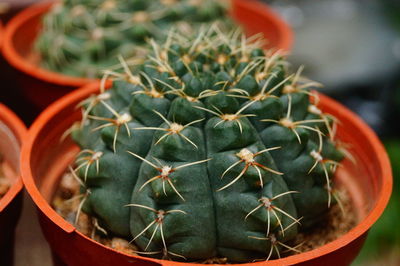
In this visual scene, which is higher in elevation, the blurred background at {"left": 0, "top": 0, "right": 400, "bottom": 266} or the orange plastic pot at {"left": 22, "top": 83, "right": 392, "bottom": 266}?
the orange plastic pot at {"left": 22, "top": 83, "right": 392, "bottom": 266}

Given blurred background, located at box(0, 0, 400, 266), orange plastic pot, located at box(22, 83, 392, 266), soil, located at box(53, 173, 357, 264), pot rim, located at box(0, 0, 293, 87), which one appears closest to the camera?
orange plastic pot, located at box(22, 83, 392, 266)

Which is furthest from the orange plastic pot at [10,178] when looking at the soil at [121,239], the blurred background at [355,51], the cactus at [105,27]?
the blurred background at [355,51]

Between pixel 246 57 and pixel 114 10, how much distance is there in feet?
1.95

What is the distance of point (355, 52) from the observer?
2.84m

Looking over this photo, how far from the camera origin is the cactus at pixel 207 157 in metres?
1.00

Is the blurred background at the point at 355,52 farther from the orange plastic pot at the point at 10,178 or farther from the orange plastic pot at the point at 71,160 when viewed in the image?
the orange plastic pot at the point at 10,178

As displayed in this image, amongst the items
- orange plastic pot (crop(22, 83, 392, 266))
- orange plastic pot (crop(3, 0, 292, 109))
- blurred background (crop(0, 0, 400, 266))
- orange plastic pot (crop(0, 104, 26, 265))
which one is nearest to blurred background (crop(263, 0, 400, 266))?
blurred background (crop(0, 0, 400, 266))

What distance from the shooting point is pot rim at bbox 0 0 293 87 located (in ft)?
5.01

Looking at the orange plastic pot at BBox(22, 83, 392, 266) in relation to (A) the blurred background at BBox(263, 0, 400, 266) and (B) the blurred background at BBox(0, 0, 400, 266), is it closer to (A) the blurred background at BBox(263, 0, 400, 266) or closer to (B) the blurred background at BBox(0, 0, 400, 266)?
(B) the blurred background at BBox(0, 0, 400, 266)

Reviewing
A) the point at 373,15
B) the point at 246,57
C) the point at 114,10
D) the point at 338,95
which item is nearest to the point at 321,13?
the point at 373,15

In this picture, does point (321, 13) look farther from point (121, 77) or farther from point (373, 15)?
point (121, 77)

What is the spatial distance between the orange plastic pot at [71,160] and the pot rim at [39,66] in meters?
0.16

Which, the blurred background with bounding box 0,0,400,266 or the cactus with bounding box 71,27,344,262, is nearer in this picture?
the cactus with bounding box 71,27,344,262

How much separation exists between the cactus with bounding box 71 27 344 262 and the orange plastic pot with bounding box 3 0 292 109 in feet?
1.28
